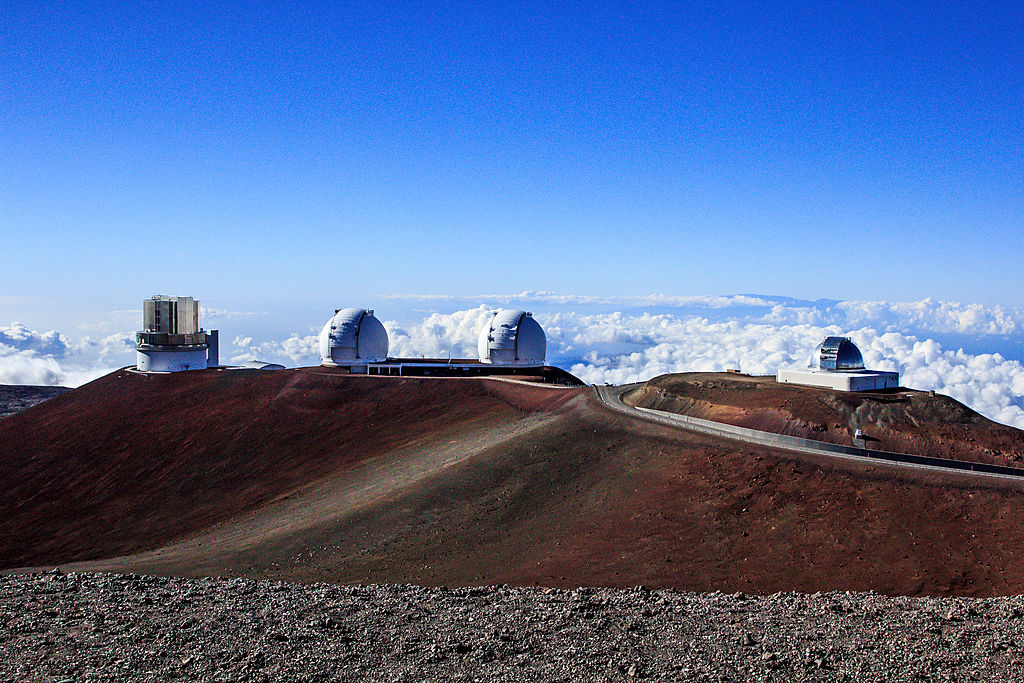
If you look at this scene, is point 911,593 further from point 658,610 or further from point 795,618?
point 658,610

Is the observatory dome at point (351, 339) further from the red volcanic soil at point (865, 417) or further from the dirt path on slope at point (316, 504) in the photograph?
the red volcanic soil at point (865, 417)

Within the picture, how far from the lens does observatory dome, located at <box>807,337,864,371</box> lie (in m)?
32.2

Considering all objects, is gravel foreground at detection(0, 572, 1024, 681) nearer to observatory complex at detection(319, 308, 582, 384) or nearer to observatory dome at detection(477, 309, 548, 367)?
observatory complex at detection(319, 308, 582, 384)

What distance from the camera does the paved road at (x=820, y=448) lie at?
22.7 m

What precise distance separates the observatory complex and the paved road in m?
14.8

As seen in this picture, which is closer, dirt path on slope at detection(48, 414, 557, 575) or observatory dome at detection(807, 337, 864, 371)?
dirt path on slope at detection(48, 414, 557, 575)

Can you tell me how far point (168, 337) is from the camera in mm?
43719

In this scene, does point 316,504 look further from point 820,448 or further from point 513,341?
point 513,341

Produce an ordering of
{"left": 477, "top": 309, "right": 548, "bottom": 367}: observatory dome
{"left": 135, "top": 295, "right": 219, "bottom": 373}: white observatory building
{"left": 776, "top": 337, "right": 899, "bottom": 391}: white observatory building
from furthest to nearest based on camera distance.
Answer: {"left": 477, "top": 309, "right": 548, "bottom": 367}: observatory dome
{"left": 135, "top": 295, "right": 219, "bottom": 373}: white observatory building
{"left": 776, "top": 337, "right": 899, "bottom": 391}: white observatory building

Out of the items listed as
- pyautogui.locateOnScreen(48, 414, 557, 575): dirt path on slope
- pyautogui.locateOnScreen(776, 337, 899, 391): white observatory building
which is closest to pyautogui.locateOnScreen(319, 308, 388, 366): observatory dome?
pyautogui.locateOnScreen(48, 414, 557, 575): dirt path on slope

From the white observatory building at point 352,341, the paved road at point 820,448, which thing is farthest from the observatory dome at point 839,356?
the white observatory building at point 352,341

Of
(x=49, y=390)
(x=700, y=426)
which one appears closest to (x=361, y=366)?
(x=700, y=426)

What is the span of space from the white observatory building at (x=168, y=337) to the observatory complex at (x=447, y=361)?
24.7 feet

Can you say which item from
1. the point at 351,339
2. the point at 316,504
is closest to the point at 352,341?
the point at 351,339
